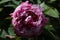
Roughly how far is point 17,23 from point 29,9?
0.10 meters

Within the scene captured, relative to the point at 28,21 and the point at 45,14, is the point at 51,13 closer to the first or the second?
the point at 45,14

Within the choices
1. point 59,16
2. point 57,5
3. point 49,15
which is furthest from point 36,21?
point 57,5

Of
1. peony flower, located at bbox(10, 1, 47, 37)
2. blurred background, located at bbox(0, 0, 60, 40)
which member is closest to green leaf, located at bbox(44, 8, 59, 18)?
blurred background, located at bbox(0, 0, 60, 40)

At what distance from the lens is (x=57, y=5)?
6.24 ft

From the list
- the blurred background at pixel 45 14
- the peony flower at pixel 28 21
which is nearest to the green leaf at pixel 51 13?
the blurred background at pixel 45 14

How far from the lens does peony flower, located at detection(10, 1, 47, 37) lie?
149 centimetres

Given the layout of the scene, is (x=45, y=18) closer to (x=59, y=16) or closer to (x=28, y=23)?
(x=28, y=23)

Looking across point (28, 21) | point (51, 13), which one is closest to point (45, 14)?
point (51, 13)

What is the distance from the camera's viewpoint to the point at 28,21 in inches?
58.5

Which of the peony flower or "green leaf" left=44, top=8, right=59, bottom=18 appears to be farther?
"green leaf" left=44, top=8, right=59, bottom=18

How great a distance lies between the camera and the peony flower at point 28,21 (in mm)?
1493

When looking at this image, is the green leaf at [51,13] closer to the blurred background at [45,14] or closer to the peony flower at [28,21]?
the blurred background at [45,14]

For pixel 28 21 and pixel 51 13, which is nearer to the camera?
pixel 28 21

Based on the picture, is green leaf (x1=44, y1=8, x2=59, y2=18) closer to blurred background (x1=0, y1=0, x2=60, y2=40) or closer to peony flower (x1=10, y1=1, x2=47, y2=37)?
blurred background (x1=0, y1=0, x2=60, y2=40)
